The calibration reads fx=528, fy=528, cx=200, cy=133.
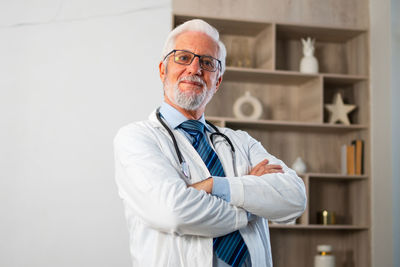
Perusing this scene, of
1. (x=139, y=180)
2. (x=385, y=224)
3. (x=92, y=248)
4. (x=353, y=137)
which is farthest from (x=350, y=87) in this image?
(x=139, y=180)

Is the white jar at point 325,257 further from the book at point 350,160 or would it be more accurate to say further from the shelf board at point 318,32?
the shelf board at point 318,32

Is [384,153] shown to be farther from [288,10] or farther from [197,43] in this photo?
[197,43]

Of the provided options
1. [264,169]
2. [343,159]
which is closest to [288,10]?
[343,159]

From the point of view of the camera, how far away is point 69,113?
11.6 ft

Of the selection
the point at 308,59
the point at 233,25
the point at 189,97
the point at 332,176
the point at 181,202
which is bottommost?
the point at 181,202

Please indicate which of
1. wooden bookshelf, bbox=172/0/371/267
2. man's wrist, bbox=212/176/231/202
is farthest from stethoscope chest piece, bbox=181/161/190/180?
wooden bookshelf, bbox=172/0/371/267

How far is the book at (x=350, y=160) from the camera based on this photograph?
390cm

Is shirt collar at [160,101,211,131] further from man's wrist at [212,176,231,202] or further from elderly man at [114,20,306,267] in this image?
man's wrist at [212,176,231,202]

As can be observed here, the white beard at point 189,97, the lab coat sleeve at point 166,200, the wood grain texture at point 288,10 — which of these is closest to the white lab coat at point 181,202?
the lab coat sleeve at point 166,200

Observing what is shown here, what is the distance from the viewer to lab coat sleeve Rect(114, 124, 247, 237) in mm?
1559

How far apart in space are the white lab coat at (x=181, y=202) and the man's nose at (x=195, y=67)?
222 mm

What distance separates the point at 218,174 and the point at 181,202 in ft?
0.78

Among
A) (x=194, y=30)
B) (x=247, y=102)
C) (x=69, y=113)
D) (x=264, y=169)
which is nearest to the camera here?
(x=264, y=169)

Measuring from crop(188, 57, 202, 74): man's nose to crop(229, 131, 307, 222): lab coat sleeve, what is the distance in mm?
416
